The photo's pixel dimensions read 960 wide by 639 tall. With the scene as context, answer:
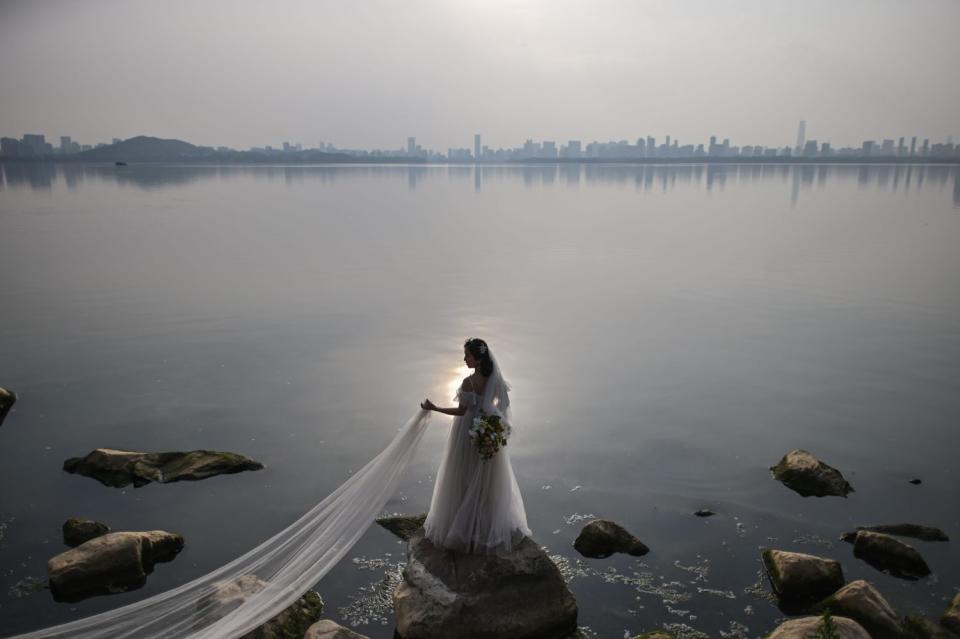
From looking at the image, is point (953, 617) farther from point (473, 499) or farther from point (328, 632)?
point (328, 632)

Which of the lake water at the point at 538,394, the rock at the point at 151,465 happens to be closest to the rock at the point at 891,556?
the lake water at the point at 538,394

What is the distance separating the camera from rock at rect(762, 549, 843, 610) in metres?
9.37

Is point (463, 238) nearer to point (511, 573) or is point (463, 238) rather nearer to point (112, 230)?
point (112, 230)

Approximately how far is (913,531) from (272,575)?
10213mm

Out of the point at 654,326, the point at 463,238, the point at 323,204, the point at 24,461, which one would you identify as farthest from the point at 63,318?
the point at 323,204

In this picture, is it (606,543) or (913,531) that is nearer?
(606,543)

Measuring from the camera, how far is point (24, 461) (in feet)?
43.9

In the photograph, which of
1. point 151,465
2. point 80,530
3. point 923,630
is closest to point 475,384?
point 923,630

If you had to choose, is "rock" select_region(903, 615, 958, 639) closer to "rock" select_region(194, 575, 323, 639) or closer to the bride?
the bride

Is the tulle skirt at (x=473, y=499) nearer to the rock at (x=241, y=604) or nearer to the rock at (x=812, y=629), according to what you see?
the rock at (x=241, y=604)

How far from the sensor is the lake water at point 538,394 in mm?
10352

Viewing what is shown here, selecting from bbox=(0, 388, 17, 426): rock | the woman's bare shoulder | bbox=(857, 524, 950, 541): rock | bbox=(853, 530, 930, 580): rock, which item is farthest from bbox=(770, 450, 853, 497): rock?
bbox=(0, 388, 17, 426): rock

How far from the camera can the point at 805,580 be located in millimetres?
9438

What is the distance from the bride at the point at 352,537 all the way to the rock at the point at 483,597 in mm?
226
